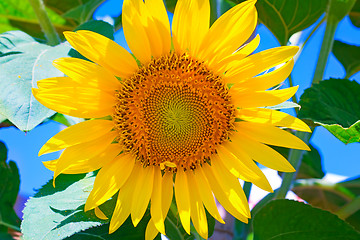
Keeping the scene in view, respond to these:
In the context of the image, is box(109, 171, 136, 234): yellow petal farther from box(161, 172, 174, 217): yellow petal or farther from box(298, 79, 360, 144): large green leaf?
box(298, 79, 360, 144): large green leaf

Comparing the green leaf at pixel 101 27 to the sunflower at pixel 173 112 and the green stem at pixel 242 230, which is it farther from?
the green stem at pixel 242 230

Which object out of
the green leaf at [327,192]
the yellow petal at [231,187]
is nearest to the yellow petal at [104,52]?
the yellow petal at [231,187]

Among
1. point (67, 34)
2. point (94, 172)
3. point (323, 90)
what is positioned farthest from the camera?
point (323, 90)

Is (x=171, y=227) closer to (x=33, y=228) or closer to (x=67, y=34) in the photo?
(x=33, y=228)

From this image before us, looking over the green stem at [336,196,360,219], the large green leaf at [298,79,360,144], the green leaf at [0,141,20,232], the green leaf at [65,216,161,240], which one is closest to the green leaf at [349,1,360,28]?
the large green leaf at [298,79,360,144]

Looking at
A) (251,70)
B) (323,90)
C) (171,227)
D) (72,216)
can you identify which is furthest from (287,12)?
(72,216)

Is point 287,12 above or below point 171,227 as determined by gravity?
above

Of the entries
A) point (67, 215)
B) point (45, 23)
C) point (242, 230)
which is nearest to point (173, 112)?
point (67, 215)
